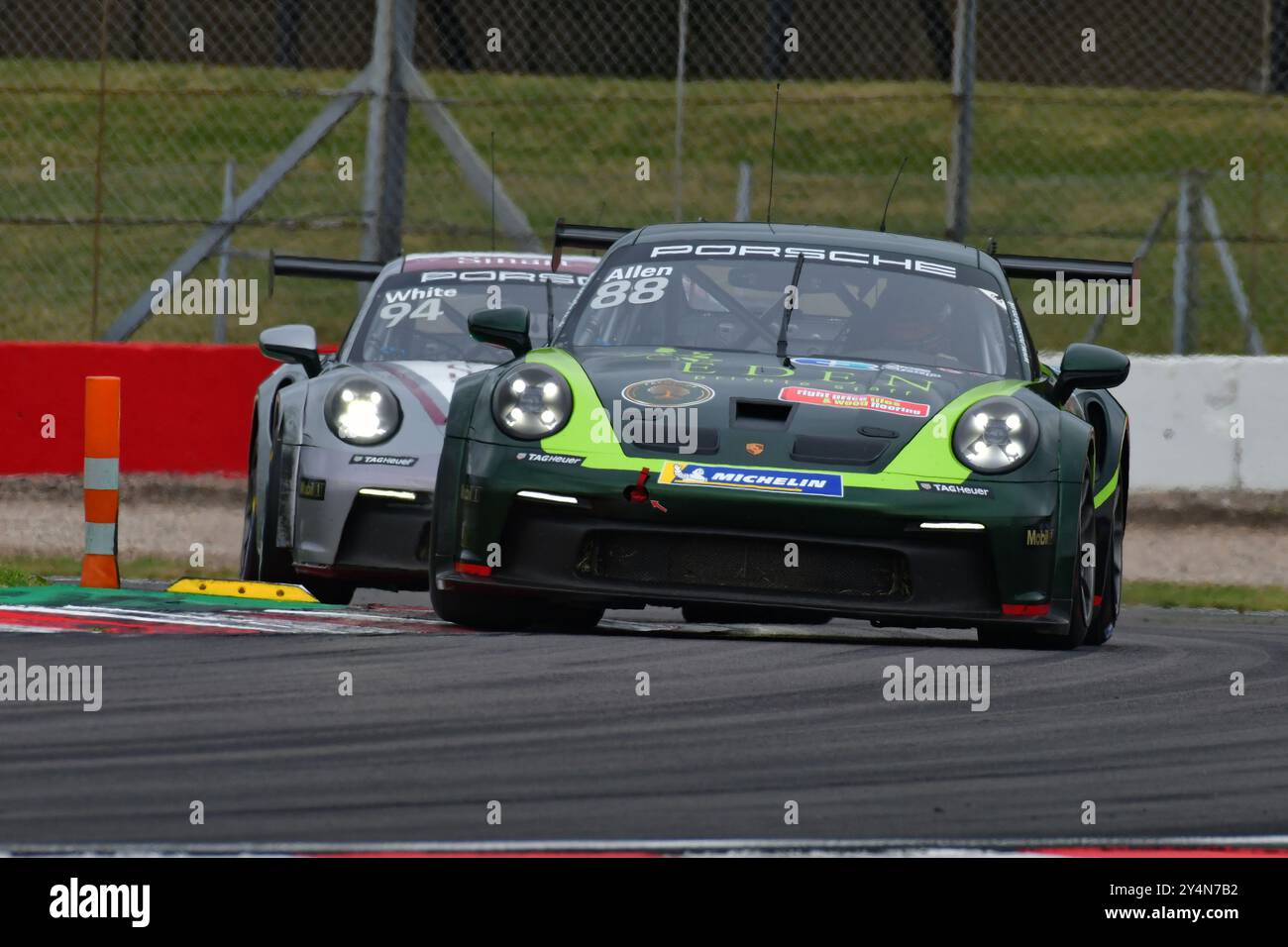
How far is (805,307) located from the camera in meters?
8.26

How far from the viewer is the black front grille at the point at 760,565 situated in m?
7.14

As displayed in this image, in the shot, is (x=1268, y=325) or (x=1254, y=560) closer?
(x=1254, y=560)

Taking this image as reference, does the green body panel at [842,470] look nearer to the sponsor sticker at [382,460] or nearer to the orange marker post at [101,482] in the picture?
the sponsor sticker at [382,460]

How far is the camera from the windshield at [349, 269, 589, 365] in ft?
33.0

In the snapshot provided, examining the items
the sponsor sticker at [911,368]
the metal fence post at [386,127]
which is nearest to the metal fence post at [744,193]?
the metal fence post at [386,127]

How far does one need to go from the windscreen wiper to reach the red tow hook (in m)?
0.97

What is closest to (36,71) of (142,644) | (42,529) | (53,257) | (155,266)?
(53,257)

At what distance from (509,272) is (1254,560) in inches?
157

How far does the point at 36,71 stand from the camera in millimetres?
24938

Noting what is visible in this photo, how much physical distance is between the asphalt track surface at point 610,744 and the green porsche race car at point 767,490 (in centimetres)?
17

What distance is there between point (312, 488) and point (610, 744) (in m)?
3.46
